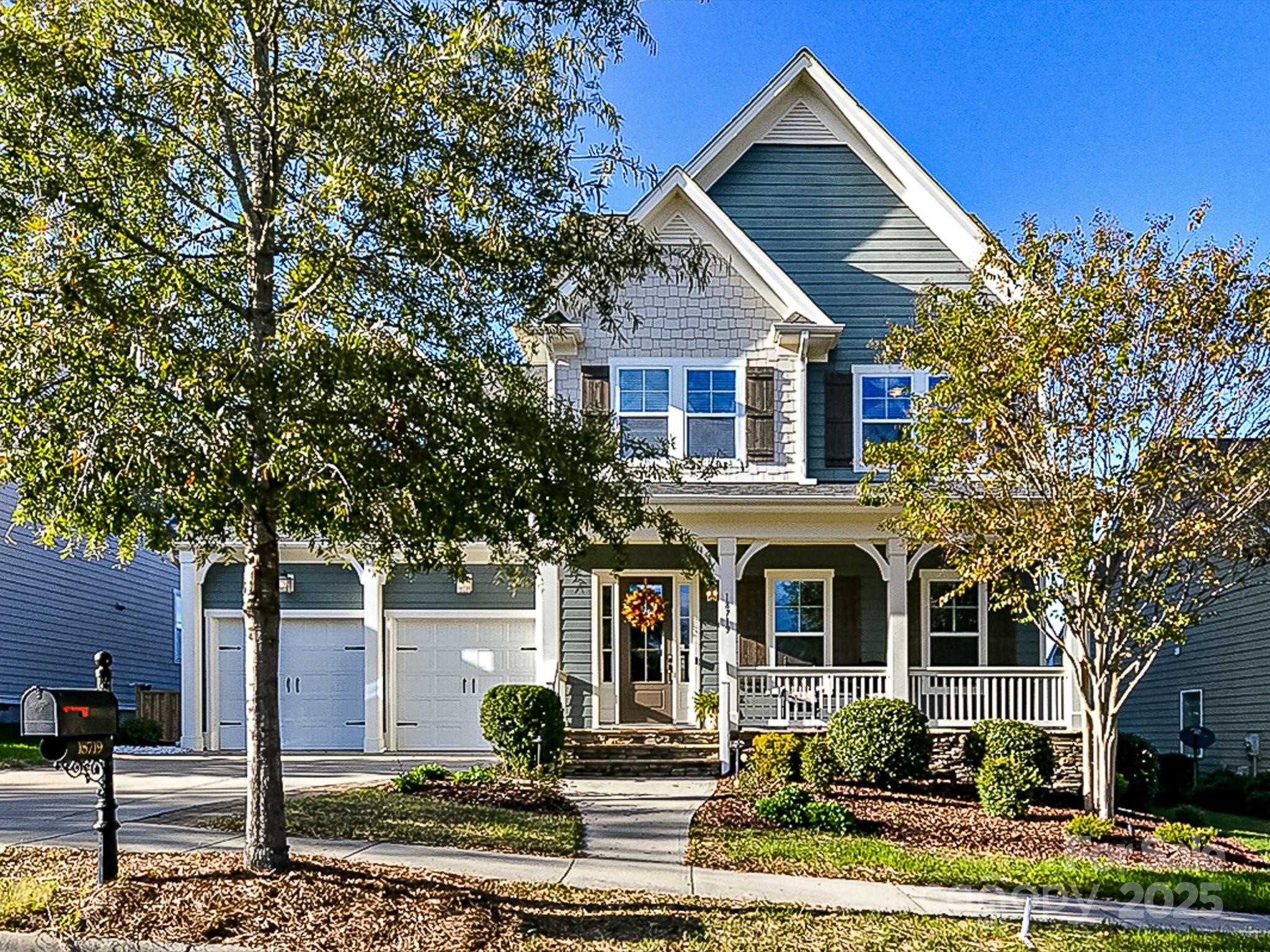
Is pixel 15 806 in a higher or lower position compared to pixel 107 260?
lower

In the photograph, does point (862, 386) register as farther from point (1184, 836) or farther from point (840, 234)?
point (1184, 836)

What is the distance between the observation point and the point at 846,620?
636 inches

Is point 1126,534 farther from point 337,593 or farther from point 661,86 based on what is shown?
point 337,593

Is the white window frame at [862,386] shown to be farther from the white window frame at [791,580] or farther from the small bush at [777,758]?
the small bush at [777,758]

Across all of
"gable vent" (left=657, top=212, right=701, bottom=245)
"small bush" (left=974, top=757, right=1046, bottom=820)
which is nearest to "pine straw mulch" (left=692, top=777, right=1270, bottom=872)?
"small bush" (left=974, top=757, right=1046, bottom=820)

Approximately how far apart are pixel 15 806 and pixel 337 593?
7273 mm

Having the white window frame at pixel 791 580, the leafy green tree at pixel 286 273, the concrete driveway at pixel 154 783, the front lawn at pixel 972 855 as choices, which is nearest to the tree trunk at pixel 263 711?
the leafy green tree at pixel 286 273

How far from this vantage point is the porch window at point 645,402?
15500 millimetres

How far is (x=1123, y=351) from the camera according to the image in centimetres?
1068

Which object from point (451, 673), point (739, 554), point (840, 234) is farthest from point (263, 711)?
point (840, 234)

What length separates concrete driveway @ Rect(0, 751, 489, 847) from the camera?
30.2ft

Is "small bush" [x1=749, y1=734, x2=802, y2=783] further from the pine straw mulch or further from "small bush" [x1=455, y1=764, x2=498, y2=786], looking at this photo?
"small bush" [x1=455, y1=764, x2=498, y2=786]

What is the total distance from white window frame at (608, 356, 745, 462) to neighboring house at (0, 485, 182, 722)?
7.51 m

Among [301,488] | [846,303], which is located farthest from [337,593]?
[301,488]
